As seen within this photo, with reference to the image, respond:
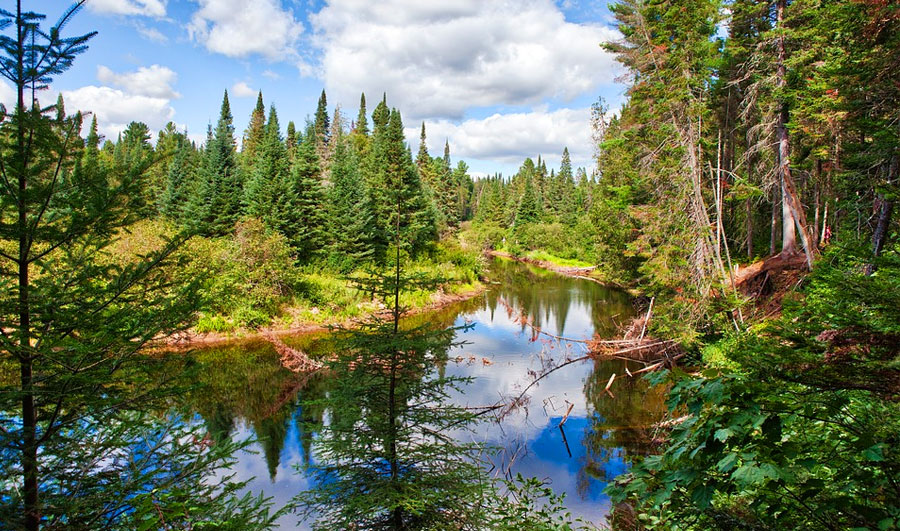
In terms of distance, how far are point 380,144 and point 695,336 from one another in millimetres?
33378

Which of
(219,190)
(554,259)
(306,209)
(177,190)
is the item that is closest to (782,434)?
(306,209)

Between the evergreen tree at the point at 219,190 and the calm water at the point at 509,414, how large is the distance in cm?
1416

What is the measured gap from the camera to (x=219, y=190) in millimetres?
31906

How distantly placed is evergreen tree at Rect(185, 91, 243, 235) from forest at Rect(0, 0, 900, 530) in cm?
741

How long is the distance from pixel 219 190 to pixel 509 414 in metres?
28.0

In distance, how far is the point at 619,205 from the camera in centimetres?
1814

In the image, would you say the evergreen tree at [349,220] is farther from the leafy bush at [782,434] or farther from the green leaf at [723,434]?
the green leaf at [723,434]

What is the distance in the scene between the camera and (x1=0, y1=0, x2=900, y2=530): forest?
2.07 metres

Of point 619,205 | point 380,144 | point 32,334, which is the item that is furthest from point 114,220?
point 380,144

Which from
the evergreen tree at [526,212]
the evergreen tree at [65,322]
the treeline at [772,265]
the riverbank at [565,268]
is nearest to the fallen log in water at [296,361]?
the treeline at [772,265]

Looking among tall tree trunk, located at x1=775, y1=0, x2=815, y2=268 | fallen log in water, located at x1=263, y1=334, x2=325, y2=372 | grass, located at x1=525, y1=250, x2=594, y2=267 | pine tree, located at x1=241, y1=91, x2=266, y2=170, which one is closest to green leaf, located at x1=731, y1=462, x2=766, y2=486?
tall tree trunk, located at x1=775, y1=0, x2=815, y2=268

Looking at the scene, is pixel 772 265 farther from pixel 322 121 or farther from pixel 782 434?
pixel 322 121

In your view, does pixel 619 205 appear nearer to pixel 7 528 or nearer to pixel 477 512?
pixel 477 512

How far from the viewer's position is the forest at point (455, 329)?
6.80ft
